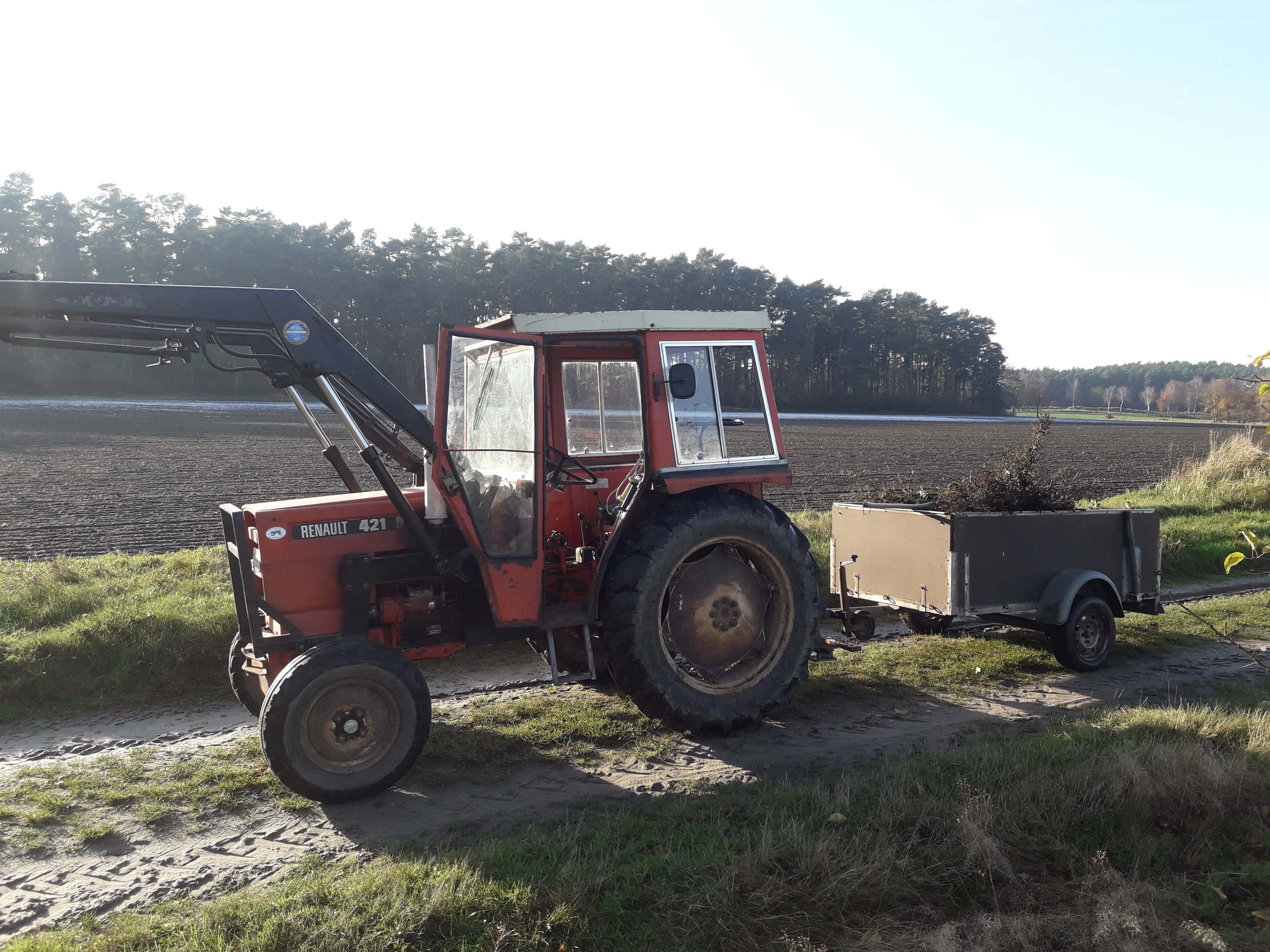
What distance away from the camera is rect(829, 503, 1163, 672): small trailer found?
6.84m

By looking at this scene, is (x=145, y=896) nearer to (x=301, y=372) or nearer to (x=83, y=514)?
(x=301, y=372)

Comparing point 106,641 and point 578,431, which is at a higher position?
point 578,431

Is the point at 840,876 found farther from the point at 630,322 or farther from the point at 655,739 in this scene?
the point at 630,322

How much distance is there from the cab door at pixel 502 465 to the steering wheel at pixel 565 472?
36cm

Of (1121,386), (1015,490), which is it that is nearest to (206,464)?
(1015,490)

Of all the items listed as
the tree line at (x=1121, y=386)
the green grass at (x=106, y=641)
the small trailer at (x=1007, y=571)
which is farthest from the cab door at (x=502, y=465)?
the tree line at (x=1121, y=386)

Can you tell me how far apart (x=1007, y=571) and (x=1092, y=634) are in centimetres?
101

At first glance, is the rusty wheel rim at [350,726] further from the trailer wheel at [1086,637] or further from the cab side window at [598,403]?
the trailer wheel at [1086,637]

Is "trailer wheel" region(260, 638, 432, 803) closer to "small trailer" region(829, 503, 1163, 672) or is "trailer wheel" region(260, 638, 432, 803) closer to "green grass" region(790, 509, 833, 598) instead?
"small trailer" region(829, 503, 1163, 672)

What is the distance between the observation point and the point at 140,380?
5059 cm

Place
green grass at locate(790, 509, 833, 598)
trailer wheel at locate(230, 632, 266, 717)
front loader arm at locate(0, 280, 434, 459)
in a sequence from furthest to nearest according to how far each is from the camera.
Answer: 1. green grass at locate(790, 509, 833, 598)
2. trailer wheel at locate(230, 632, 266, 717)
3. front loader arm at locate(0, 280, 434, 459)

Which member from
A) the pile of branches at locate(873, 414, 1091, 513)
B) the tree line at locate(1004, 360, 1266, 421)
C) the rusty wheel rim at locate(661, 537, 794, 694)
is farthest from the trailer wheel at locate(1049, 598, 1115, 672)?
the tree line at locate(1004, 360, 1266, 421)

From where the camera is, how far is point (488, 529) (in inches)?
206

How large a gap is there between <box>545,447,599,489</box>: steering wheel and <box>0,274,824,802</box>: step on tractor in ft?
0.07
